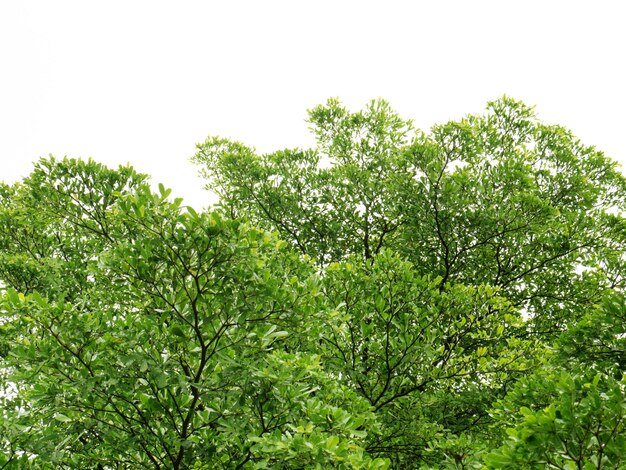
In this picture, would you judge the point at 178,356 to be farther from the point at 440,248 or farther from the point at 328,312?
the point at 440,248

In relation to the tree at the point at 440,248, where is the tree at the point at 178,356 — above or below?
below

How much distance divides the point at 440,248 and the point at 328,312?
19.5ft

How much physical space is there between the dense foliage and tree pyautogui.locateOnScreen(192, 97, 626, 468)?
0.05 m

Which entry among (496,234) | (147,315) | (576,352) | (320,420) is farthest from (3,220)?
(576,352)

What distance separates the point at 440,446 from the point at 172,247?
4914mm

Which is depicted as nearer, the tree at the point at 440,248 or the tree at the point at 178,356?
the tree at the point at 178,356

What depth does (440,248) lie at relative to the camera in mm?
11438

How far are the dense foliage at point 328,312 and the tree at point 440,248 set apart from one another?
51 mm

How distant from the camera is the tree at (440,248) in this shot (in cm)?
841

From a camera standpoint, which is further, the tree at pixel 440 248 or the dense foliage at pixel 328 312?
the tree at pixel 440 248

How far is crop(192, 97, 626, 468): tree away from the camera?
8.41m

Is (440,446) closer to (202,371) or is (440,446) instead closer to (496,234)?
(202,371)

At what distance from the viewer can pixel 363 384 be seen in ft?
28.2

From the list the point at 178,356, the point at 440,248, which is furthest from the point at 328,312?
the point at 440,248
